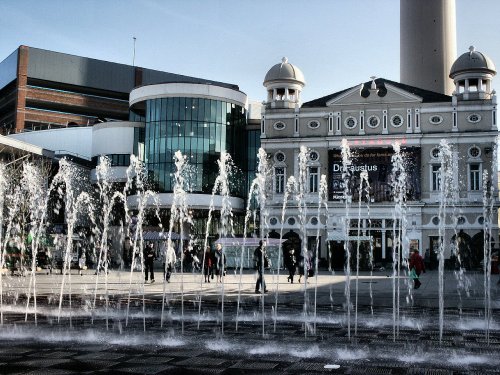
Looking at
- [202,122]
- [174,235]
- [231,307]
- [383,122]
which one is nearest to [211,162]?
[202,122]

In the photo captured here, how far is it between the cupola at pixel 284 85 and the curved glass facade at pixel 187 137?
5.11m

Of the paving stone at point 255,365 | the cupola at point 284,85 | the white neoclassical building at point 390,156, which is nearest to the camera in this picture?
the paving stone at point 255,365

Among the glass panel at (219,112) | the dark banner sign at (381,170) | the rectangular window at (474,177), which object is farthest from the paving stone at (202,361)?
the glass panel at (219,112)

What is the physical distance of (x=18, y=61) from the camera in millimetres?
76750

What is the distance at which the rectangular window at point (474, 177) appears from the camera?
51.5 meters

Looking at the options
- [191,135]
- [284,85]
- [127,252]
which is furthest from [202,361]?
[127,252]

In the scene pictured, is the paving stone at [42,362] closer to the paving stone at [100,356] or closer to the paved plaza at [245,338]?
the paved plaza at [245,338]

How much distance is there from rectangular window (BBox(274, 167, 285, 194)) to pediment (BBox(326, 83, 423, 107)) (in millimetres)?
7453

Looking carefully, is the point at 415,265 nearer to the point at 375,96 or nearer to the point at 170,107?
the point at 375,96

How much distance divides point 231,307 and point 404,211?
3705 centimetres

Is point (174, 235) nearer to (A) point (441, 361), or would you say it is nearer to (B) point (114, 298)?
(B) point (114, 298)

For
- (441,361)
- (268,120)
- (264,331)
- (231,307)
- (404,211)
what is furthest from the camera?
(268,120)

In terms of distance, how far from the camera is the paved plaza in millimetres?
8523

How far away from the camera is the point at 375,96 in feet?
176
